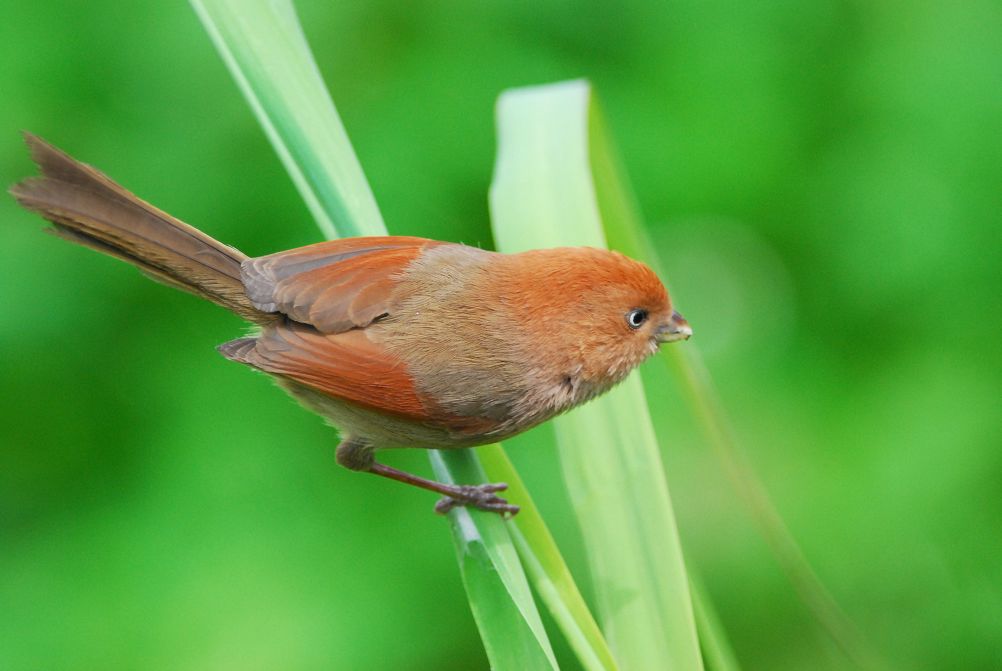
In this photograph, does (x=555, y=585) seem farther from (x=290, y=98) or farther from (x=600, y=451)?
(x=290, y=98)

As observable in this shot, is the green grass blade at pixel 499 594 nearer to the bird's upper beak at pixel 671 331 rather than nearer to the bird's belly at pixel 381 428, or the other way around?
the bird's belly at pixel 381 428

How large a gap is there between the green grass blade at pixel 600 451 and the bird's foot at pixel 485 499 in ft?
0.53

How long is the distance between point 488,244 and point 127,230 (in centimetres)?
167

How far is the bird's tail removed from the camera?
2.57 meters

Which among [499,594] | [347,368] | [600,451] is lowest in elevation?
[499,594]

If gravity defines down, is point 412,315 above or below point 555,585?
above

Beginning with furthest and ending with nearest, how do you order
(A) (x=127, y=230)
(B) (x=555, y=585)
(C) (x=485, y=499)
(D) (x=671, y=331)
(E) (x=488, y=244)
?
1. (E) (x=488, y=244)
2. (D) (x=671, y=331)
3. (A) (x=127, y=230)
4. (C) (x=485, y=499)
5. (B) (x=555, y=585)

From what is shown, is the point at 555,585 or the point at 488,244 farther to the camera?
the point at 488,244

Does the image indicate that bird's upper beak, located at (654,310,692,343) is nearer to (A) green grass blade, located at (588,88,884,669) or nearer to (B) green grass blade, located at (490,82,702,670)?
(A) green grass blade, located at (588,88,884,669)

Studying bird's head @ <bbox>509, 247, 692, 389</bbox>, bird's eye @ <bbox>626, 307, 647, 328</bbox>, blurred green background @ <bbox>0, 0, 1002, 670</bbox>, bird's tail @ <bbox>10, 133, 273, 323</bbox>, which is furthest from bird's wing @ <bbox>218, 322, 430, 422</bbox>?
blurred green background @ <bbox>0, 0, 1002, 670</bbox>

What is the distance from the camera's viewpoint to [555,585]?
2.13 meters

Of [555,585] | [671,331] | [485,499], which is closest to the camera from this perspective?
[555,585]

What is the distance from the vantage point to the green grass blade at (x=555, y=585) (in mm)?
1972

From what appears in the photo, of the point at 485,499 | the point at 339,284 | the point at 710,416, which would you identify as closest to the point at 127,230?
the point at 339,284
